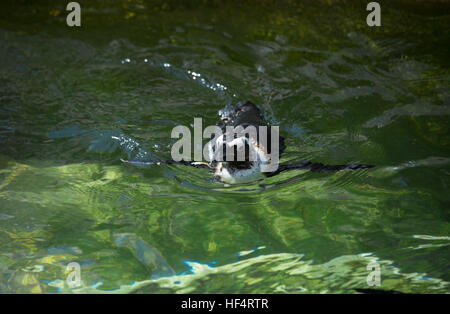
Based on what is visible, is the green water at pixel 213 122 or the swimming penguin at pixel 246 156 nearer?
the green water at pixel 213 122

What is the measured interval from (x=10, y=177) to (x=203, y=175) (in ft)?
4.94

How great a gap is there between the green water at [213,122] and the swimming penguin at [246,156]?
0.08 meters

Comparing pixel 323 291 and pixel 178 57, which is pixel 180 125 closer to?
pixel 178 57

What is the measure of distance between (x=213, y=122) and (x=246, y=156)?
49.5 inches

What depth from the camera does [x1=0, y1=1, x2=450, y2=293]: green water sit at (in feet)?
9.71

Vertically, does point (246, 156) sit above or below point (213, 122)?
below

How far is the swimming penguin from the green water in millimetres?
81

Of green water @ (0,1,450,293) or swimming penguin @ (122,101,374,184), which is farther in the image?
swimming penguin @ (122,101,374,184)

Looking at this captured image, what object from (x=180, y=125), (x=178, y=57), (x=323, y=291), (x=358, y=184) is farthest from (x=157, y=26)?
(x=323, y=291)

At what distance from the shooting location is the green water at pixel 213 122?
9.71 ft

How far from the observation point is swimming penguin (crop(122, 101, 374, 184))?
330 cm

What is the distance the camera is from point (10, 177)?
3.68m

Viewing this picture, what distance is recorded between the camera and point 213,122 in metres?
4.49

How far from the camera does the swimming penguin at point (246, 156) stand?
330 cm
